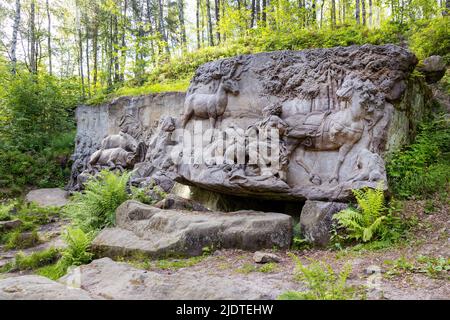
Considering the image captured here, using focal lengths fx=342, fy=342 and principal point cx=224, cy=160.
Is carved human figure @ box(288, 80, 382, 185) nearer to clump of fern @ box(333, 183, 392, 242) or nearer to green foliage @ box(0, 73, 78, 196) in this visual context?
clump of fern @ box(333, 183, 392, 242)

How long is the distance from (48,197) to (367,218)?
39.9 feet

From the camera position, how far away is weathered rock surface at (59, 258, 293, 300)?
11.4 ft

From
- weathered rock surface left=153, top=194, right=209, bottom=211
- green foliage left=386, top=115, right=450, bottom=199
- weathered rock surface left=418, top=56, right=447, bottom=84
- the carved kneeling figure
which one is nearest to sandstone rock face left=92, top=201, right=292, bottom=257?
weathered rock surface left=153, top=194, right=209, bottom=211

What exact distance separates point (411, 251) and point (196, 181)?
4.46 m

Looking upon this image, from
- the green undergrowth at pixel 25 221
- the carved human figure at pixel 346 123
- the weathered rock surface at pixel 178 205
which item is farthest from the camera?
the green undergrowth at pixel 25 221

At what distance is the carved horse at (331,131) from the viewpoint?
22.2ft

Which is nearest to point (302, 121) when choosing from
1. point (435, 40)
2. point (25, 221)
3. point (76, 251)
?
point (76, 251)

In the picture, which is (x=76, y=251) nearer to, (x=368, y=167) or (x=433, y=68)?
(x=368, y=167)

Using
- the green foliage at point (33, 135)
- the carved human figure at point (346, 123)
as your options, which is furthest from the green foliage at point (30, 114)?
the carved human figure at point (346, 123)

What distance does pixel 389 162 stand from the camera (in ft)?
23.0

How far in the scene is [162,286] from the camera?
12.1 ft

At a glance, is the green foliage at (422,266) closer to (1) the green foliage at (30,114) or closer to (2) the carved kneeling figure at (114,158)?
(2) the carved kneeling figure at (114,158)

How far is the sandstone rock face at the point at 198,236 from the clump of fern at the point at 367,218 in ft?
3.44
